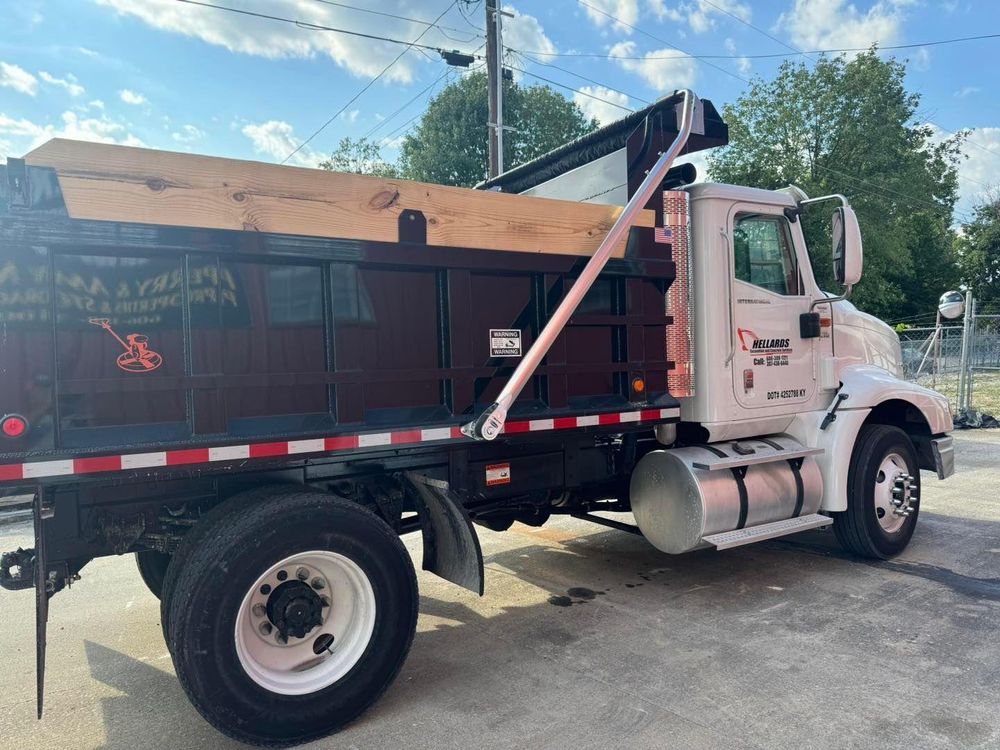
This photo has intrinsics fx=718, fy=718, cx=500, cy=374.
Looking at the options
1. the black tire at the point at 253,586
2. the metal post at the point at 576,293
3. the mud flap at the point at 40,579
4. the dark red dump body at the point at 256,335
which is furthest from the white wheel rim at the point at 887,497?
the mud flap at the point at 40,579

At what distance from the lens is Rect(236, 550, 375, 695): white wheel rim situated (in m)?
3.24

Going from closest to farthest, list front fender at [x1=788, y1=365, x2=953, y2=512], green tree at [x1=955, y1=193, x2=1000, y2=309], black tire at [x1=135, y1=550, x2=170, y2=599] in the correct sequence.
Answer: black tire at [x1=135, y1=550, x2=170, y2=599]
front fender at [x1=788, y1=365, x2=953, y2=512]
green tree at [x1=955, y1=193, x2=1000, y2=309]

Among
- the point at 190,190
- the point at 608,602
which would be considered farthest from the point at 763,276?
the point at 190,190

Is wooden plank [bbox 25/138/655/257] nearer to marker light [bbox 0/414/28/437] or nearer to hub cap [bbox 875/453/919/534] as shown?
Answer: marker light [bbox 0/414/28/437]

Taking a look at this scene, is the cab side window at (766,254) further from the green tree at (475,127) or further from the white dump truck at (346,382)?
the green tree at (475,127)

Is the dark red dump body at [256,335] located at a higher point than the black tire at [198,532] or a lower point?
higher

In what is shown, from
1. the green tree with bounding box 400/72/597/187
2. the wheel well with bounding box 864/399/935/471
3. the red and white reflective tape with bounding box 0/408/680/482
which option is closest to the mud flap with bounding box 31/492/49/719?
the red and white reflective tape with bounding box 0/408/680/482

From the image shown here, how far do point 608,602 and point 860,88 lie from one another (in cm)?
2706

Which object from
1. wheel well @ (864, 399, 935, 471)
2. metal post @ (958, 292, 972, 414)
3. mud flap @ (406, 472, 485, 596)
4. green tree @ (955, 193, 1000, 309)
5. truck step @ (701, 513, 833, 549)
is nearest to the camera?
mud flap @ (406, 472, 485, 596)

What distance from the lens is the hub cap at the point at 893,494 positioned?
5.67m

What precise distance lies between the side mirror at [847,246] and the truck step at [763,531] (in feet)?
5.79

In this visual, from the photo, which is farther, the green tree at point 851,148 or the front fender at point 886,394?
the green tree at point 851,148

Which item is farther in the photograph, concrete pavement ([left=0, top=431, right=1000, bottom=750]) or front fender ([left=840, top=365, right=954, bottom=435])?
front fender ([left=840, top=365, right=954, bottom=435])

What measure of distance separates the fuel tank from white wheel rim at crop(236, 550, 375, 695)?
2.35 metres
